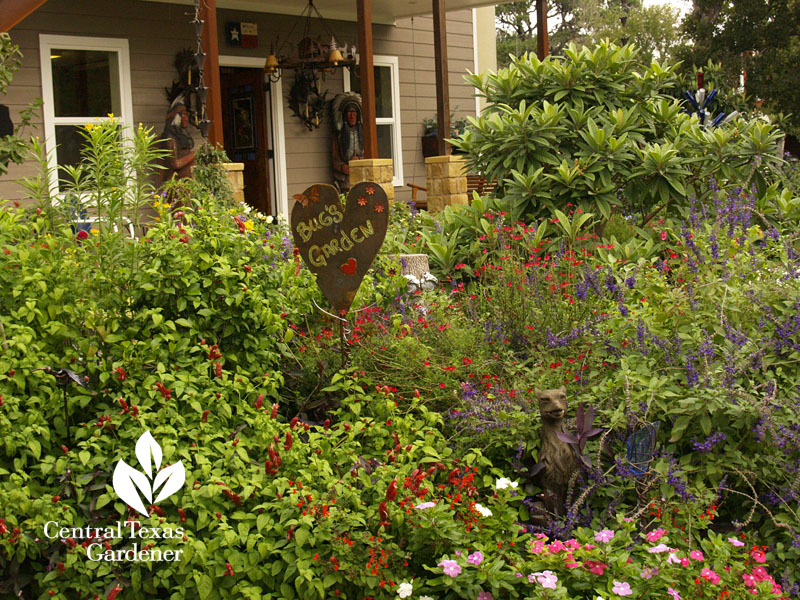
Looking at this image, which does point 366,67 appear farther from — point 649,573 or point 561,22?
point 561,22

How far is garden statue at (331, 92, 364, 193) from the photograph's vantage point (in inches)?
419

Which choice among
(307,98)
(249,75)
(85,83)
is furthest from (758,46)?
(85,83)

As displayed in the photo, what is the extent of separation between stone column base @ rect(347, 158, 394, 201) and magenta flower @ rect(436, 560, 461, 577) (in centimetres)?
629

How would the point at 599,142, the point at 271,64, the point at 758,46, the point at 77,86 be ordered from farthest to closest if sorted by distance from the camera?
the point at 758,46 < the point at 271,64 < the point at 77,86 < the point at 599,142

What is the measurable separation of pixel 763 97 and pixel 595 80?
35.5 ft

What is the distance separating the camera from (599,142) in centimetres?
542

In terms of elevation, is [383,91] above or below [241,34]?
below

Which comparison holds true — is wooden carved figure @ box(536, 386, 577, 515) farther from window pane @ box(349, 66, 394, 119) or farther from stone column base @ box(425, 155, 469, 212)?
window pane @ box(349, 66, 394, 119)

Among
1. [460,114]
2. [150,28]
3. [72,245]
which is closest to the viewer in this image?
[72,245]

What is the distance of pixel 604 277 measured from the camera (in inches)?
153

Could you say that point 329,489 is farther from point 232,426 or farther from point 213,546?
point 232,426

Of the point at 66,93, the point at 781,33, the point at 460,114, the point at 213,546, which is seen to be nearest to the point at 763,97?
the point at 781,33

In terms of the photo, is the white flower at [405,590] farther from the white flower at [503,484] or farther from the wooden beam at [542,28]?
the wooden beam at [542,28]

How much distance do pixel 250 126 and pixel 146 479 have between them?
27.9 ft
